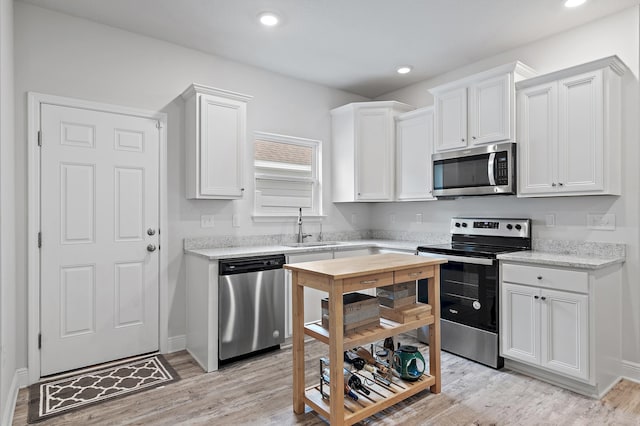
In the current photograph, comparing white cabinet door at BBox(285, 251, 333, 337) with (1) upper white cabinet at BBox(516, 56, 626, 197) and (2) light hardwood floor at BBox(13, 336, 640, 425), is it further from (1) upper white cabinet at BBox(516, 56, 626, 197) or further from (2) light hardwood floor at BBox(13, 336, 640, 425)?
(1) upper white cabinet at BBox(516, 56, 626, 197)

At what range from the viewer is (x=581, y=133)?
2797 mm

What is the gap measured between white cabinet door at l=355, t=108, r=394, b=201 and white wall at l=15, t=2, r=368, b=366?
468 millimetres

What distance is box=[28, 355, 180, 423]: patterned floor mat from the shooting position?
2.41 metres

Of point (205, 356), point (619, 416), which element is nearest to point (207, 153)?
point (205, 356)

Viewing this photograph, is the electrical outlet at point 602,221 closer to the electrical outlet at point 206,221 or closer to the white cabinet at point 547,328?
the white cabinet at point 547,328

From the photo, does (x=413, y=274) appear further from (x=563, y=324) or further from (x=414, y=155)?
(x=414, y=155)

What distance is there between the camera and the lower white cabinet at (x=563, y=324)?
2508mm

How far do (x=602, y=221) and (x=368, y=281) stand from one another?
84.3 inches

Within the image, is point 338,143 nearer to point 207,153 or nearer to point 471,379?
point 207,153

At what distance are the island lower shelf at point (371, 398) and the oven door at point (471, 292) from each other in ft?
2.65

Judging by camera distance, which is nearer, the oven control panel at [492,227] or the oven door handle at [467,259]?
the oven door handle at [467,259]

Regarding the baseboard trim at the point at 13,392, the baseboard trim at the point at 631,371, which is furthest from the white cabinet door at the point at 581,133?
the baseboard trim at the point at 13,392

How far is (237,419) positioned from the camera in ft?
7.42

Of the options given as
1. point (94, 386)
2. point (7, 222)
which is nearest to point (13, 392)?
point (94, 386)
